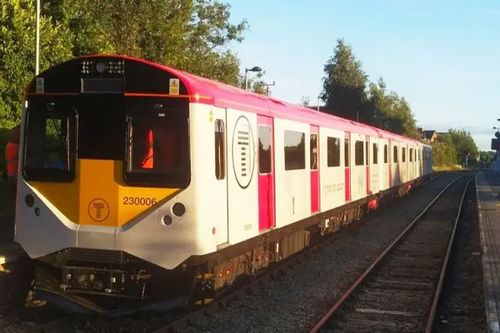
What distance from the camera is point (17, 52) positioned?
603 inches

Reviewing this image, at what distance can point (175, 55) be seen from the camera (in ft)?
72.5

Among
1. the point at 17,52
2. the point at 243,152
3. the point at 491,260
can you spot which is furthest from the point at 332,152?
the point at 17,52

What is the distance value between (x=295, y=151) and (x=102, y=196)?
4.35 meters

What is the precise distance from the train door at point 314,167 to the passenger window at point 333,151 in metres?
1.11

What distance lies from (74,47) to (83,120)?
37.1ft

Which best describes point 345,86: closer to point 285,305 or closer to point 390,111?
point 390,111

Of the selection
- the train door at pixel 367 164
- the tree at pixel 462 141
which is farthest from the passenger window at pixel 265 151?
the tree at pixel 462 141

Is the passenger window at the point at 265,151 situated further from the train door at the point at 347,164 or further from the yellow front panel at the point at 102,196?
the train door at the point at 347,164

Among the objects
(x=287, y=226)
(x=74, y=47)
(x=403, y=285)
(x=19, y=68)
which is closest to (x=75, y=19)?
(x=74, y=47)

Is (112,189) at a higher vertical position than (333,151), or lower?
lower

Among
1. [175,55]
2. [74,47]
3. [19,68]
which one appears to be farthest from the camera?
[175,55]

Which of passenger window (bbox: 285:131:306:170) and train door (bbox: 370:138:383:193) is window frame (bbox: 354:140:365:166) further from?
passenger window (bbox: 285:131:306:170)

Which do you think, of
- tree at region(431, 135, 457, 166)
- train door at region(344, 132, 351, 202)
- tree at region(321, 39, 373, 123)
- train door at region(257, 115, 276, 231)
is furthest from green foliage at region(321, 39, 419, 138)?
train door at region(257, 115, 276, 231)

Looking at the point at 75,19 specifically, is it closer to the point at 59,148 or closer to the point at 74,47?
the point at 74,47
